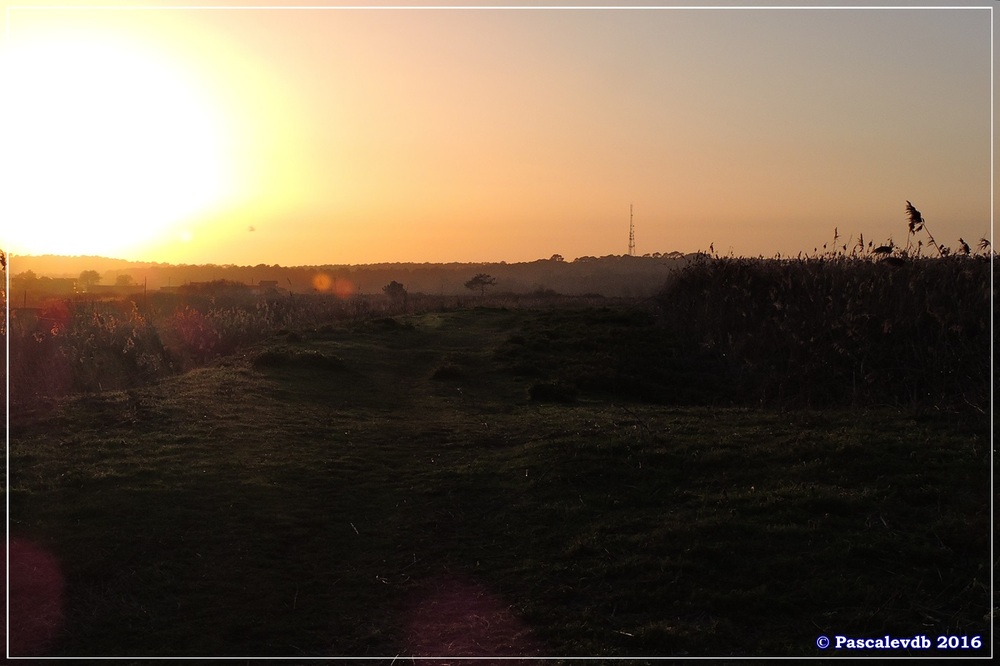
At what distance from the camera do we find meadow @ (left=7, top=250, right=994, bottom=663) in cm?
533

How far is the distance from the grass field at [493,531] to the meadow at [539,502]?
0.03 meters

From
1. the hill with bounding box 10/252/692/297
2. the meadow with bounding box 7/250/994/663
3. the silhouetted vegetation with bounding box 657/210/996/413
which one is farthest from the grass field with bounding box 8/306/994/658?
the hill with bounding box 10/252/692/297

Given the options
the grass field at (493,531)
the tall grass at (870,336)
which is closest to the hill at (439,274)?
the tall grass at (870,336)

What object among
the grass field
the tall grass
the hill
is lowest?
the grass field

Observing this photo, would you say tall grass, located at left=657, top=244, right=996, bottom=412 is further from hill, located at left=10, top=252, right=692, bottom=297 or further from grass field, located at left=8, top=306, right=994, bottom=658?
hill, located at left=10, top=252, right=692, bottom=297

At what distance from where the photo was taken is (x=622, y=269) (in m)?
125

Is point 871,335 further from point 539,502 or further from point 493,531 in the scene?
point 493,531

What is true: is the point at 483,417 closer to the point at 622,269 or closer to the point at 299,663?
the point at 299,663

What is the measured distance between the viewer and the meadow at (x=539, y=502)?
533 centimetres

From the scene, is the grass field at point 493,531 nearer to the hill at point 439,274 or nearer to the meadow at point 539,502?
the meadow at point 539,502

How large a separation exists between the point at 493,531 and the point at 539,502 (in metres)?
0.71

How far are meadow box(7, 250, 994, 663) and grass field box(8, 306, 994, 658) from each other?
3 centimetres

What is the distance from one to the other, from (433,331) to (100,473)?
57.9ft

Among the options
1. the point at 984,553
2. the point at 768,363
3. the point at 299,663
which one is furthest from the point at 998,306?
the point at 299,663
